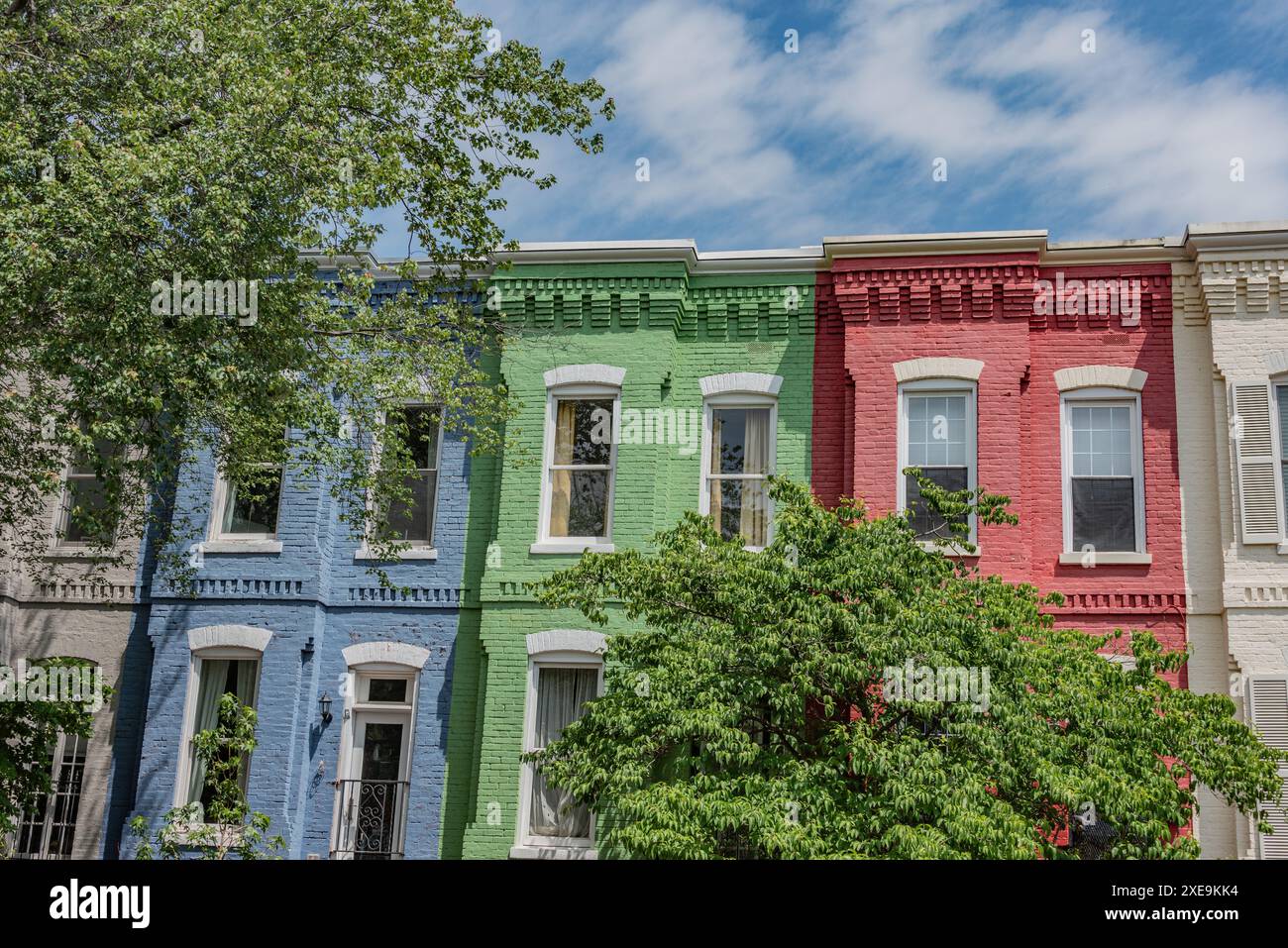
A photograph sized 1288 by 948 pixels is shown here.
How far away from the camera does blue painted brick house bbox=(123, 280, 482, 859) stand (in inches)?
623

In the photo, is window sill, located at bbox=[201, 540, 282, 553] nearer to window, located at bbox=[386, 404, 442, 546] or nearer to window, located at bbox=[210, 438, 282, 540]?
window, located at bbox=[210, 438, 282, 540]

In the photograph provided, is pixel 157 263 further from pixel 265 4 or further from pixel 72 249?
pixel 265 4

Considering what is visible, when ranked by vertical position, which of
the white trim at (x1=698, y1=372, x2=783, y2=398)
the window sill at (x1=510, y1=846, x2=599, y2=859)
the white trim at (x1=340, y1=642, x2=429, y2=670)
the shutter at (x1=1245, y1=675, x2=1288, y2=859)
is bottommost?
the window sill at (x1=510, y1=846, x2=599, y2=859)

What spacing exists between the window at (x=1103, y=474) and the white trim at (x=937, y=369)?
125 cm

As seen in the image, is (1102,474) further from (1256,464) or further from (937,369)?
(937,369)

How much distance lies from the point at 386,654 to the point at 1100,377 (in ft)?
31.5

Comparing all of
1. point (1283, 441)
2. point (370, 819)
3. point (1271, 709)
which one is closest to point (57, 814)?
point (370, 819)

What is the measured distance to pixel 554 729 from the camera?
51.2ft

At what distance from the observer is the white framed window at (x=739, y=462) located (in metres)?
16.1

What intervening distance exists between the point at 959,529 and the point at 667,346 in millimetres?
5617

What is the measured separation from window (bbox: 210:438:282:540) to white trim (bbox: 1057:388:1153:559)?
10.1 metres

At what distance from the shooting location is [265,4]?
1260cm

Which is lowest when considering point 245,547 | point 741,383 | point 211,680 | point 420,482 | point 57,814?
point 57,814

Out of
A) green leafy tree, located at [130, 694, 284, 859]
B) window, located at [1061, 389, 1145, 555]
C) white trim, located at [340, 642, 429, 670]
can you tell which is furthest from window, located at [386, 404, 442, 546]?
window, located at [1061, 389, 1145, 555]
